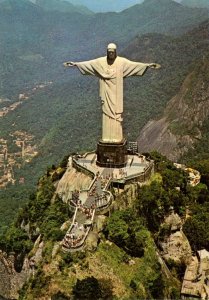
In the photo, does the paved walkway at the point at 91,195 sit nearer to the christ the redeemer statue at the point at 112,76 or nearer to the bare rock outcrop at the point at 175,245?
the christ the redeemer statue at the point at 112,76

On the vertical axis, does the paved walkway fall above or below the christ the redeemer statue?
below

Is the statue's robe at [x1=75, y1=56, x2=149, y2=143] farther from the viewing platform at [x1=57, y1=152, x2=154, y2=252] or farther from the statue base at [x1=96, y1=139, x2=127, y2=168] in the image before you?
the viewing platform at [x1=57, y1=152, x2=154, y2=252]

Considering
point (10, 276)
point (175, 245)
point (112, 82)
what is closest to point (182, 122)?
point (112, 82)

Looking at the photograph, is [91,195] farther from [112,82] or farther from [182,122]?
[182,122]

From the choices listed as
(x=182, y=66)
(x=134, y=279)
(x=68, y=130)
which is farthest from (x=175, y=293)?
(x=182, y=66)

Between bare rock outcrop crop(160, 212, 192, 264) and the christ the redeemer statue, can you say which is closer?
bare rock outcrop crop(160, 212, 192, 264)

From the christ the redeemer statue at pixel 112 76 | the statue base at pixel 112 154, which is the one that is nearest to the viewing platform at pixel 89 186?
the statue base at pixel 112 154

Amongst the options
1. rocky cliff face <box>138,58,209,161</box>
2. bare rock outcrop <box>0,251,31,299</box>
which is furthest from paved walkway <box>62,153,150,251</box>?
rocky cliff face <box>138,58,209,161</box>
